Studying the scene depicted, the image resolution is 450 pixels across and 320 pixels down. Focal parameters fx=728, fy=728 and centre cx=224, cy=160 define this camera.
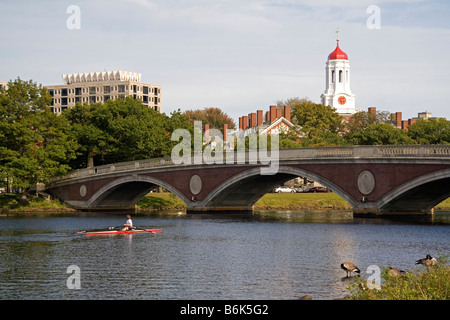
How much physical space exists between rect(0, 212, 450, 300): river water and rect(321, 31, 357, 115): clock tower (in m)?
99.6

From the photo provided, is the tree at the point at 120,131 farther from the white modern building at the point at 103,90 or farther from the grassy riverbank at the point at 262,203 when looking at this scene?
the white modern building at the point at 103,90

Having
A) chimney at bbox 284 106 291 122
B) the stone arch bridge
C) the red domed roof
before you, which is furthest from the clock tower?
the stone arch bridge

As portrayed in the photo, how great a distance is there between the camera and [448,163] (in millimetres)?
57438

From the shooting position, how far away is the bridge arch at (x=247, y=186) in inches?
2805

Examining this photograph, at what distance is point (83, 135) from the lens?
9569 cm

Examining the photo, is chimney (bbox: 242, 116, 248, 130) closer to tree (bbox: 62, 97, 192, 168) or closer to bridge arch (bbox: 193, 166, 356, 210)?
tree (bbox: 62, 97, 192, 168)

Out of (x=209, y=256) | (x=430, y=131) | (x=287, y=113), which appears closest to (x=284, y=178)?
(x=209, y=256)

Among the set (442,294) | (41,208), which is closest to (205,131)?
(41,208)

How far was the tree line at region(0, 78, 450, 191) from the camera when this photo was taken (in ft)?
282

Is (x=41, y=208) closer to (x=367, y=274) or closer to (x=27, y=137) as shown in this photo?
(x=27, y=137)

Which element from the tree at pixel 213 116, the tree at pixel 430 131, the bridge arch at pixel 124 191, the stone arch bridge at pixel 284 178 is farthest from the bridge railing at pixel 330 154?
the tree at pixel 213 116

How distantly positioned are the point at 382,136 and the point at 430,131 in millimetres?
8891

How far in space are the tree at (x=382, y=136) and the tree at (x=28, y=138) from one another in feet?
142

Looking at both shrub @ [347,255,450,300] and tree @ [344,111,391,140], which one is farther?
tree @ [344,111,391,140]
